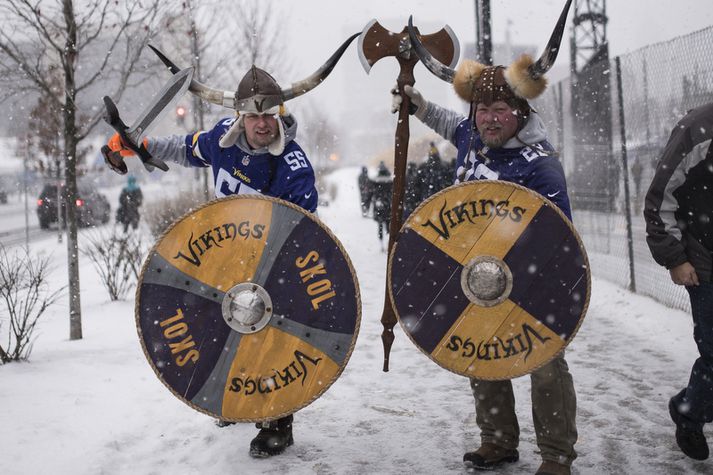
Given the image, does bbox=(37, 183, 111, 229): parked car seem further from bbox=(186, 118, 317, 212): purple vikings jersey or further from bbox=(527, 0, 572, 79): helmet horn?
bbox=(527, 0, 572, 79): helmet horn

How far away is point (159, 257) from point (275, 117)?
85 cm

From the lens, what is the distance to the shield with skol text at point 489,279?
263 cm

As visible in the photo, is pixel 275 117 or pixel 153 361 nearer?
pixel 153 361

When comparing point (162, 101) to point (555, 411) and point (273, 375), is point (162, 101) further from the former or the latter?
point (555, 411)

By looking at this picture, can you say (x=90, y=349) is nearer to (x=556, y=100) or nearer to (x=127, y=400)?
(x=127, y=400)

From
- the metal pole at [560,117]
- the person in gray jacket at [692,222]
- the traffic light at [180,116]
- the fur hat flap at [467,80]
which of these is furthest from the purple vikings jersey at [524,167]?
the traffic light at [180,116]

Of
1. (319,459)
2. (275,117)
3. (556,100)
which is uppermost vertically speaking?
(556,100)

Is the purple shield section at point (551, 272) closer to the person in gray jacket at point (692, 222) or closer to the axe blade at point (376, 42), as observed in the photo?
the person in gray jacket at point (692, 222)

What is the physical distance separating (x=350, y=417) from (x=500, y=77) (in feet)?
6.72

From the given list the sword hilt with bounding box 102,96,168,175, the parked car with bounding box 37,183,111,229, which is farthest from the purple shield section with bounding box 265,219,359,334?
the parked car with bounding box 37,183,111,229

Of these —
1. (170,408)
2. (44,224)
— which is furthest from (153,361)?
(44,224)

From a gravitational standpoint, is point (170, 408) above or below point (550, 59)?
below

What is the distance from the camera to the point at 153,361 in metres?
2.68

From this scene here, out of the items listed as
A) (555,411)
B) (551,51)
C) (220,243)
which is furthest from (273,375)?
(551,51)
